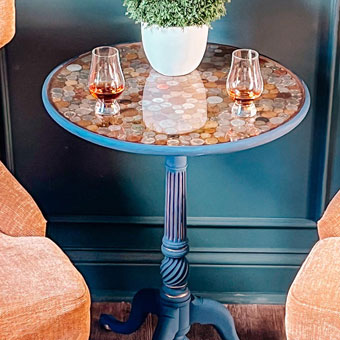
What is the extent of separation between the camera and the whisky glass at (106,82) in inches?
57.2

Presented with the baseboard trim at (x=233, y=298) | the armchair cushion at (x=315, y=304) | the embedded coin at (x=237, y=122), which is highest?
Result: the embedded coin at (x=237, y=122)

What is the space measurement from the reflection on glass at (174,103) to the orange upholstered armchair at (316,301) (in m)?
0.35

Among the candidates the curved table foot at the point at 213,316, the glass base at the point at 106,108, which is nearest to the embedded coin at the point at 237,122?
the glass base at the point at 106,108

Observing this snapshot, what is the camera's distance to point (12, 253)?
1.45 meters

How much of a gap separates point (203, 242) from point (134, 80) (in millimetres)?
587

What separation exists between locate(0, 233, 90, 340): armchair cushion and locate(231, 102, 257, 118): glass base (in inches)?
17.3

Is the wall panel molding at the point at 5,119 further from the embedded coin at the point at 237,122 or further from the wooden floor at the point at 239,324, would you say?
the embedded coin at the point at 237,122

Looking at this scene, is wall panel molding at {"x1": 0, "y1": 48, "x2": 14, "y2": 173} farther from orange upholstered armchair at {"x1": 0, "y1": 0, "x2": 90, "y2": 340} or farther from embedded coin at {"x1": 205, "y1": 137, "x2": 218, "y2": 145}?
embedded coin at {"x1": 205, "y1": 137, "x2": 218, "y2": 145}

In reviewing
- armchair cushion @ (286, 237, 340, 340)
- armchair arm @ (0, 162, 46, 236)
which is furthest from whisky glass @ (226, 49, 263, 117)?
armchair arm @ (0, 162, 46, 236)

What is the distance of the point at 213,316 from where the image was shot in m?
1.78

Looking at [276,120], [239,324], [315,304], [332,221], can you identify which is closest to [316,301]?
[315,304]

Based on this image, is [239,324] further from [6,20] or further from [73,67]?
[6,20]

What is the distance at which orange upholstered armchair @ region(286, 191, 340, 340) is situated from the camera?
130 cm

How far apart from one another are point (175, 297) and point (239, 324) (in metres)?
0.35
